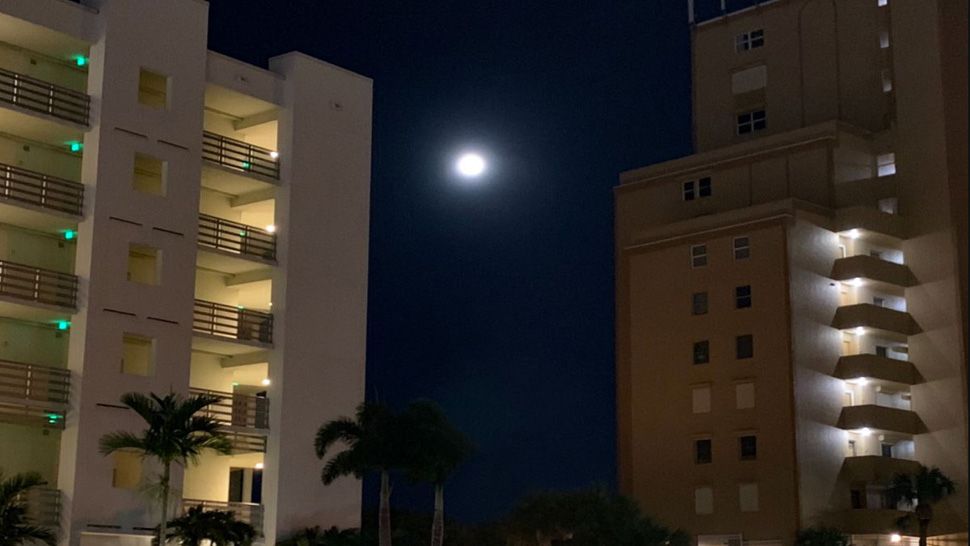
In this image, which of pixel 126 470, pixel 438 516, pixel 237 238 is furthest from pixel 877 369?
pixel 126 470

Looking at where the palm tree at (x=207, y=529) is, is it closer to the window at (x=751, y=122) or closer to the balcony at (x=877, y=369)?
the balcony at (x=877, y=369)

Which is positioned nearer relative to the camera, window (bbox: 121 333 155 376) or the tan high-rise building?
window (bbox: 121 333 155 376)

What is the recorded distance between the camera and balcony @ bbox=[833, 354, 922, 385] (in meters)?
82.1

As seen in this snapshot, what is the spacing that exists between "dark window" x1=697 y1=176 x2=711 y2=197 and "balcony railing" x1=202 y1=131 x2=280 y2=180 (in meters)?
36.2

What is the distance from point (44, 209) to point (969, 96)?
4301 cm

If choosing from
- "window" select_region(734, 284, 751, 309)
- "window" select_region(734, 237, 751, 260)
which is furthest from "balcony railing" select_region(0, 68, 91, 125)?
"window" select_region(734, 237, 751, 260)

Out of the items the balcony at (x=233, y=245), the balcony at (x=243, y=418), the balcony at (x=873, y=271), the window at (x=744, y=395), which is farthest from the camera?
the balcony at (x=873, y=271)

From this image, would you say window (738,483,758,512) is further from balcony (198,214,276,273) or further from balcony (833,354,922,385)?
balcony (198,214,276,273)

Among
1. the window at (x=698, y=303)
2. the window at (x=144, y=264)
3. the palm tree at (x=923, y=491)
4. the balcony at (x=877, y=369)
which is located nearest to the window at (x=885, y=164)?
the balcony at (x=877, y=369)

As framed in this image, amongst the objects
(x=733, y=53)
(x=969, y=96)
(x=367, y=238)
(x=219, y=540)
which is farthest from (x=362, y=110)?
(x=969, y=96)

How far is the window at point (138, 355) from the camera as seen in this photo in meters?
55.1

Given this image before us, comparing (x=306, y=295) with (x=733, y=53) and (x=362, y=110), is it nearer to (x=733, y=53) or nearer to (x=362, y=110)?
(x=362, y=110)

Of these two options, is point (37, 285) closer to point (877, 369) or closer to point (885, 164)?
point (877, 369)

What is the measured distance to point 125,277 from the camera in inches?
2149
